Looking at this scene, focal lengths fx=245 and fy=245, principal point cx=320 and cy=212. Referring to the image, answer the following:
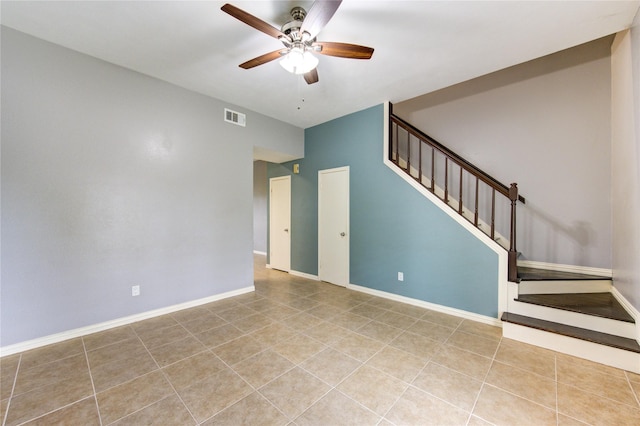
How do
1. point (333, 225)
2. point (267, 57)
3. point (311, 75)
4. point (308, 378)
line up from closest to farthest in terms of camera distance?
point (308, 378), point (267, 57), point (311, 75), point (333, 225)

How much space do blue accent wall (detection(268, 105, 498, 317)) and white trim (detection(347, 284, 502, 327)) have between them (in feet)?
0.19

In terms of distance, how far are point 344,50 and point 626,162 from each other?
2985 mm

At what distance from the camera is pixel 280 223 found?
5.54 metres

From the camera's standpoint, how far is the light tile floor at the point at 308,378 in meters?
1.60

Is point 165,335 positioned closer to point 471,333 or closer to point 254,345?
point 254,345

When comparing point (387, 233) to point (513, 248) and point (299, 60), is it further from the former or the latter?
point (299, 60)

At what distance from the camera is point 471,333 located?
8.84 ft

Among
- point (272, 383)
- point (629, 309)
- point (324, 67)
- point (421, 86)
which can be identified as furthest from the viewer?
point (421, 86)

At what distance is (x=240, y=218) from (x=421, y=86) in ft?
10.9

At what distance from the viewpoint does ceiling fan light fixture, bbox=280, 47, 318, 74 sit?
207 cm

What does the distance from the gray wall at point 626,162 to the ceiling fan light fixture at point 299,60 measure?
2.78 m

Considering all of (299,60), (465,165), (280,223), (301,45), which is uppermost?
(301,45)

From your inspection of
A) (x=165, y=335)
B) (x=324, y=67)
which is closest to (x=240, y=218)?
(x=165, y=335)

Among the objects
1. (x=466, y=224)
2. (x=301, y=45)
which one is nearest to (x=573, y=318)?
(x=466, y=224)
